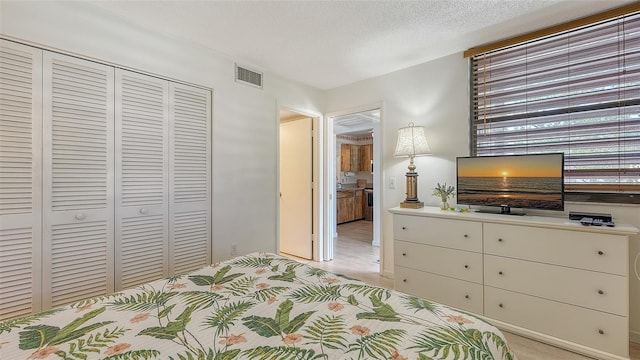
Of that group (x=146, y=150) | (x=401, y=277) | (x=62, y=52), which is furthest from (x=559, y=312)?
(x=62, y=52)

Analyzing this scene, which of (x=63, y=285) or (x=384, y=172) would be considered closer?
(x=63, y=285)

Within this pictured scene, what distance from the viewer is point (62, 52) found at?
78.5 inches

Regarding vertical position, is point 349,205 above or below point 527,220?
below

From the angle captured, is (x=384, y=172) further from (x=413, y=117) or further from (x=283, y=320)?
(x=283, y=320)

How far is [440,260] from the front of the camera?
2.48 meters

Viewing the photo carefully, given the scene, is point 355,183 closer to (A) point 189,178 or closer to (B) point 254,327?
(A) point 189,178

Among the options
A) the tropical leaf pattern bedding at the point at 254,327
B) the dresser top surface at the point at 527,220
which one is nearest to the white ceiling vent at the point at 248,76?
the dresser top surface at the point at 527,220

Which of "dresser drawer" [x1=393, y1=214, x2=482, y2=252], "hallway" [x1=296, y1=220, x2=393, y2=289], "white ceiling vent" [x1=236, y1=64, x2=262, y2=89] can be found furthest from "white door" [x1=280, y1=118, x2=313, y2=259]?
"dresser drawer" [x1=393, y1=214, x2=482, y2=252]

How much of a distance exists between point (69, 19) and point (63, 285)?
1.91m

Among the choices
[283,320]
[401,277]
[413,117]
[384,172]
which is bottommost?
[401,277]

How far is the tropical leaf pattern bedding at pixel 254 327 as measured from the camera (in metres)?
0.92

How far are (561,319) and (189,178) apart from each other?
3165 millimetres

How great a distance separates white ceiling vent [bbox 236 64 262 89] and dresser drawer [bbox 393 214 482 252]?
2115 millimetres

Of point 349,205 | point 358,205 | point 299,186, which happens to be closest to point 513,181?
point 299,186
